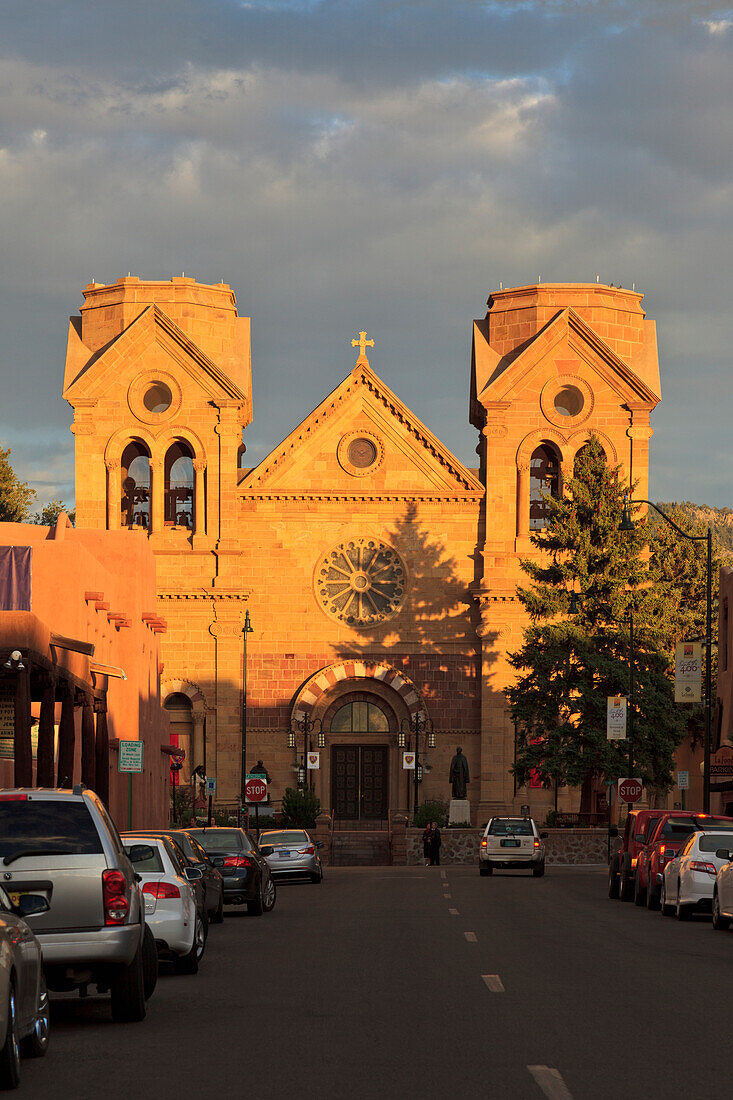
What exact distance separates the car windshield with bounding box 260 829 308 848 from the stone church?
67.8 ft

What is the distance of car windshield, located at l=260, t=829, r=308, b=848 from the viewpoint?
41500 mm

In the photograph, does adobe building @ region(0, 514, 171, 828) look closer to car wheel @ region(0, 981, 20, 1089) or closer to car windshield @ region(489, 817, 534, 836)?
car windshield @ region(489, 817, 534, 836)

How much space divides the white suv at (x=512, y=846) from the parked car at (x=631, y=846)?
36.0ft

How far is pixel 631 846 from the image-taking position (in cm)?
3250

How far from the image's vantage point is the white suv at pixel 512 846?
147 ft

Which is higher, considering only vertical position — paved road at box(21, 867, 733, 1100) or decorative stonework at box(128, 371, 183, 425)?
decorative stonework at box(128, 371, 183, 425)

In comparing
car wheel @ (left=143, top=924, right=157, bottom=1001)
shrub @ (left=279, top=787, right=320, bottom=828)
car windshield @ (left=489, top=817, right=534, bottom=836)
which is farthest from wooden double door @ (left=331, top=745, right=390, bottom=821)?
car wheel @ (left=143, top=924, right=157, bottom=1001)

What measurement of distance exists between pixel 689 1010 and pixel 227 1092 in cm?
516

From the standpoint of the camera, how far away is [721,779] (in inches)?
2410

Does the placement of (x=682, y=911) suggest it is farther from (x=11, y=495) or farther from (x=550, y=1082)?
(x=11, y=495)

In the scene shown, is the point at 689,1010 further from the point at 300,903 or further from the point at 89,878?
the point at 300,903

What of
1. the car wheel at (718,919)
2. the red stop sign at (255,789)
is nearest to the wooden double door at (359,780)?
the red stop sign at (255,789)

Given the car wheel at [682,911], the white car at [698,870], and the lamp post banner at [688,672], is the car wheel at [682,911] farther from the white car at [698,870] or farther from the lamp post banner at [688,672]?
the lamp post banner at [688,672]

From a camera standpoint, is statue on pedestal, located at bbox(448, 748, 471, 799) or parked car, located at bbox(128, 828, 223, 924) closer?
parked car, located at bbox(128, 828, 223, 924)
